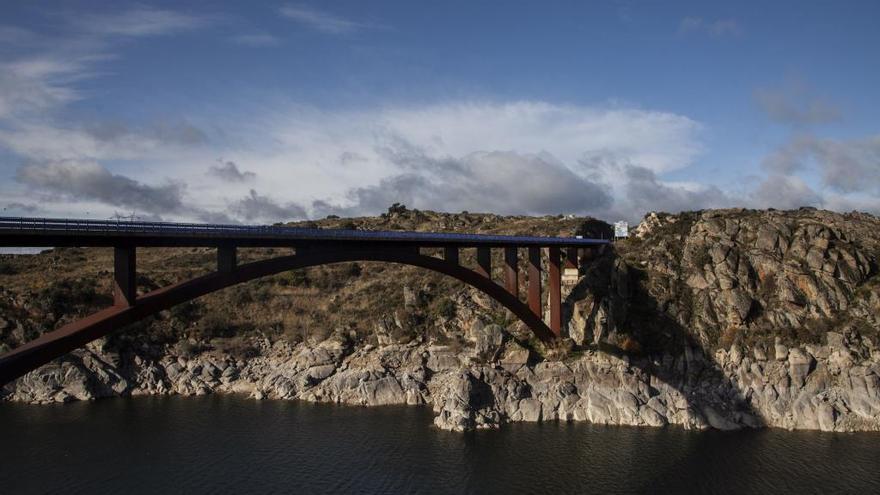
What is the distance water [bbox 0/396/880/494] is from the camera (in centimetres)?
3303

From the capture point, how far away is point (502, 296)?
47.1 meters

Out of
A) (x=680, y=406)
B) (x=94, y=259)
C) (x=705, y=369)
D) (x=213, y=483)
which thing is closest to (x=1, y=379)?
(x=213, y=483)

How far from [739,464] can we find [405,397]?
24.9m

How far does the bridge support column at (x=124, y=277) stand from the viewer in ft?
79.9

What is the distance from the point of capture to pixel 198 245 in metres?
29.4

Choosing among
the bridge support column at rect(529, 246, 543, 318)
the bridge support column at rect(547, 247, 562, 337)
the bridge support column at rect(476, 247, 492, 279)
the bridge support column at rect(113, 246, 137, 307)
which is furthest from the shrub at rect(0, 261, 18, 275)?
the bridge support column at rect(547, 247, 562, 337)

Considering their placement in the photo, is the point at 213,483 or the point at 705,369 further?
the point at 705,369

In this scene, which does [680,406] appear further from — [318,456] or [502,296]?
[318,456]

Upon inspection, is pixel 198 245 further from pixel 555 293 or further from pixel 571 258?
pixel 571 258

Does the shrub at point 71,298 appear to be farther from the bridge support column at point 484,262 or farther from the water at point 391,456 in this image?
the bridge support column at point 484,262

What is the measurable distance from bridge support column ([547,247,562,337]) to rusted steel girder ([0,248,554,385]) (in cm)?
1338

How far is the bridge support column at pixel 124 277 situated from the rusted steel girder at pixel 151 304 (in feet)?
0.62

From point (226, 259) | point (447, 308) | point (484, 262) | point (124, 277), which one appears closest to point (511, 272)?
point (484, 262)

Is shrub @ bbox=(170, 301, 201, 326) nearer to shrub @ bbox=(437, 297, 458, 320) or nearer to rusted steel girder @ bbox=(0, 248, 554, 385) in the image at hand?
shrub @ bbox=(437, 297, 458, 320)
